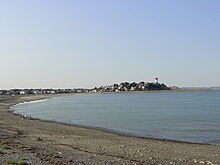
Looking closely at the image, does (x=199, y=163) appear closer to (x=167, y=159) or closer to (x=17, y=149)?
(x=167, y=159)

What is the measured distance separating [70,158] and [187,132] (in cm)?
1692

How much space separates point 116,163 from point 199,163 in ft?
12.9

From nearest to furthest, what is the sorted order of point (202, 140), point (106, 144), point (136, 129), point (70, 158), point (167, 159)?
point (70, 158), point (167, 159), point (106, 144), point (202, 140), point (136, 129)

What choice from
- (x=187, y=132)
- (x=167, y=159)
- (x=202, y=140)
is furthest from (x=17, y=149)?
(x=187, y=132)

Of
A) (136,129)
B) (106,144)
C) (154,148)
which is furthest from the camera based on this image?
(136,129)

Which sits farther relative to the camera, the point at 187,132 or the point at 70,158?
the point at 187,132

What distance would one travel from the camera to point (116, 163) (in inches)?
553

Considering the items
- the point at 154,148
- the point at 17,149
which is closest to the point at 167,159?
the point at 154,148

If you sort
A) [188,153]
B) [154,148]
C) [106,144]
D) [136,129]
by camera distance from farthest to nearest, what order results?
[136,129]
[106,144]
[154,148]
[188,153]

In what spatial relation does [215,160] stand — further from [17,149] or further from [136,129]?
[136,129]

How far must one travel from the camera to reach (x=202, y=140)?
2481 centimetres

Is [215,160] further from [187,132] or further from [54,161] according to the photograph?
[187,132]

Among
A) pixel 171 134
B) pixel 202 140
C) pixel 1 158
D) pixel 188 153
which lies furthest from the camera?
pixel 171 134

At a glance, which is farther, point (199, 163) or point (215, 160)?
point (215, 160)
